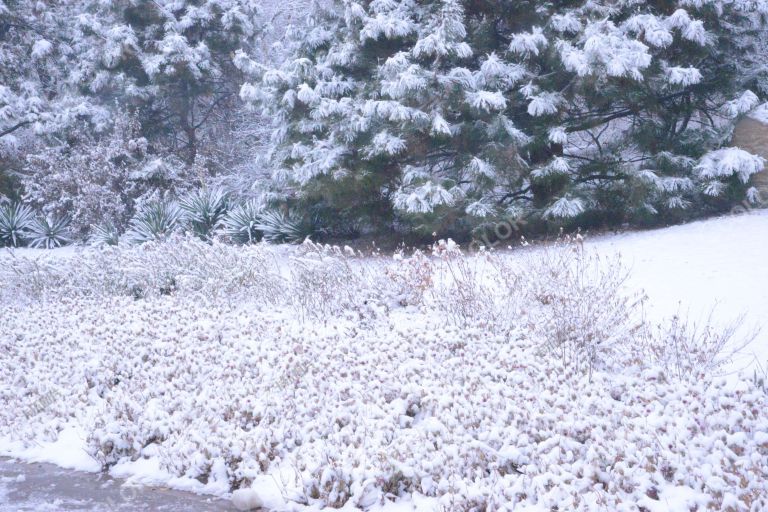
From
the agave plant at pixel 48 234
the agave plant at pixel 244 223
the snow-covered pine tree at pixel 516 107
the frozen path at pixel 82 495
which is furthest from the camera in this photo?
the agave plant at pixel 48 234

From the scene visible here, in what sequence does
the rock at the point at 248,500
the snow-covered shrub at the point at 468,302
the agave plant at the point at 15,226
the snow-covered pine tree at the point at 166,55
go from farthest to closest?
1. the snow-covered pine tree at the point at 166,55
2. the agave plant at the point at 15,226
3. the snow-covered shrub at the point at 468,302
4. the rock at the point at 248,500

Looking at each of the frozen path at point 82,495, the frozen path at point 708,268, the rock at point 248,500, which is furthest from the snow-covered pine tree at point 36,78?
the rock at point 248,500

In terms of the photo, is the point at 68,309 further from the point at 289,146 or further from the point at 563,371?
the point at 563,371

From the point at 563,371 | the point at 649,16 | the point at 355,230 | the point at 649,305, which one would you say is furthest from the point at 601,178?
the point at 563,371

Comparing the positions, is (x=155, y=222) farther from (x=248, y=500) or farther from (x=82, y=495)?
(x=248, y=500)

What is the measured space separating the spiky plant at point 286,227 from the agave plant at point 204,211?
125cm

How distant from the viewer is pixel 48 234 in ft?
51.1

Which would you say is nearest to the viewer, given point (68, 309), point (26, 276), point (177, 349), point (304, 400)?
point (304, 400)

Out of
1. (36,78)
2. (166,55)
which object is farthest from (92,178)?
(36,78)

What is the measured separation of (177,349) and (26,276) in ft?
15.8

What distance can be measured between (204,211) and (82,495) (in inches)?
386

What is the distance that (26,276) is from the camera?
32.5 feet

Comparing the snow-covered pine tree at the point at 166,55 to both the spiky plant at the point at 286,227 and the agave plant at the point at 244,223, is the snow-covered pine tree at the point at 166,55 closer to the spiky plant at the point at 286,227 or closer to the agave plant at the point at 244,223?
the agave plant at the point at 244,223

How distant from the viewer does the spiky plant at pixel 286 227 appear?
1240 centimetres
